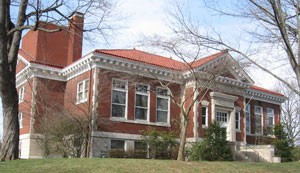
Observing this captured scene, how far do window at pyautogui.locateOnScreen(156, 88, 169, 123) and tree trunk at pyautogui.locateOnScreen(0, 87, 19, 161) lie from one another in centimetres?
1141

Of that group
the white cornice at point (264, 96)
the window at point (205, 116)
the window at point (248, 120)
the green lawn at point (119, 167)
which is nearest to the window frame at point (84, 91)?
the window at point (205, 116)

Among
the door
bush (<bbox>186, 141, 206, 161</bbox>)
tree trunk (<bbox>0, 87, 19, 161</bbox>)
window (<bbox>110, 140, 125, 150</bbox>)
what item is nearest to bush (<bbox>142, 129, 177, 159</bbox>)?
bush (<bbox>186, 141, 206, 161</bbox>)

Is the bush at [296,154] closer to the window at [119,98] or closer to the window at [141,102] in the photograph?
the window at [141,102]

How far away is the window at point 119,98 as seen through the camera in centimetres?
2344

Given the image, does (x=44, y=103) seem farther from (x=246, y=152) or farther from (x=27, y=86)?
(x=246, y=152)

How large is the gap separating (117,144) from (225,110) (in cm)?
849

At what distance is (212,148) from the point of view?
22.3 m

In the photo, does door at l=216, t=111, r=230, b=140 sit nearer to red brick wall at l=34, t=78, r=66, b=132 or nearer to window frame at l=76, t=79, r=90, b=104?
window frame at l=76, t=79, r=90, b=104

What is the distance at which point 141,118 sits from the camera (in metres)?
24.6

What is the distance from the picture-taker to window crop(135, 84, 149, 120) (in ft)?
80.2

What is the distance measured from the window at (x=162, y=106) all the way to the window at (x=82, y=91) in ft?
14.7

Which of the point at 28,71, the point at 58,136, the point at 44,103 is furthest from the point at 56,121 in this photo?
the point at 28,71

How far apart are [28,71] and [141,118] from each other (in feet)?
27.3

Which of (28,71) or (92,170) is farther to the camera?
(28,71)
